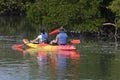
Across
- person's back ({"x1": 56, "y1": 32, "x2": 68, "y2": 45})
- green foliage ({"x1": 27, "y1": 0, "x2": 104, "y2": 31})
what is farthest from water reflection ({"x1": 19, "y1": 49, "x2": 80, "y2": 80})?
green foliage ({"x1": 27, "y1": 0, "x2": 104, "y2": 31})

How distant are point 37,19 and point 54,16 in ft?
15.7

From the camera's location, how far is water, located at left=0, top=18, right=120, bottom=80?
68.2 ft

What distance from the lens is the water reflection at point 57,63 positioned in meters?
20.8

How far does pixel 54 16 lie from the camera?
4650 cm

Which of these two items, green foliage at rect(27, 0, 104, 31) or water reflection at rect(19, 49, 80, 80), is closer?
water reflection at rect(19, 49, 80, 80)

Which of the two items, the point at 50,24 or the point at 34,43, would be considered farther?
the point at 50,24

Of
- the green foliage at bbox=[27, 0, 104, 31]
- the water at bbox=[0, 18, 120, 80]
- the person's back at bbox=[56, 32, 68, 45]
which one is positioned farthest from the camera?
the green foliage at bbox=[27, 0, 104, 31]

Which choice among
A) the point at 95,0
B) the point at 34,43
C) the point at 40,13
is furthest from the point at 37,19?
the point at 34,43

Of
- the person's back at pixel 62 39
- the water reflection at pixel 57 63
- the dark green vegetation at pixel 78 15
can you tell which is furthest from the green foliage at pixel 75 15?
the water reflection at pixel 57 63

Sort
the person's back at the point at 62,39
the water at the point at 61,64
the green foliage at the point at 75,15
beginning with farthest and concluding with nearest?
the green foliage at the point at 75,15
the person's back at the point at 62,39
the water at the point at 61,64

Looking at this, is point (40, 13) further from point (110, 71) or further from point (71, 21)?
point (110, 71)

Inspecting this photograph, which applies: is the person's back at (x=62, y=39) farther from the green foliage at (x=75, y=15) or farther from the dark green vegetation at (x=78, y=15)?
the green foliage at (x=75, y=15)

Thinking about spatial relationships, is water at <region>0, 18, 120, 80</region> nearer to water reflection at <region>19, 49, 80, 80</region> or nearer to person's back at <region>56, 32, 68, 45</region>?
water reflection at <region>19, 49, 80, 80</region>

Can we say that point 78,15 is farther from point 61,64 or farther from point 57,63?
point 61,64
